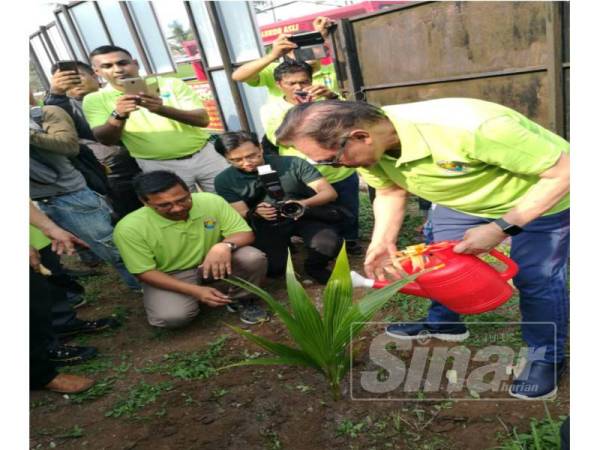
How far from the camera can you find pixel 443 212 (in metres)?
1.79

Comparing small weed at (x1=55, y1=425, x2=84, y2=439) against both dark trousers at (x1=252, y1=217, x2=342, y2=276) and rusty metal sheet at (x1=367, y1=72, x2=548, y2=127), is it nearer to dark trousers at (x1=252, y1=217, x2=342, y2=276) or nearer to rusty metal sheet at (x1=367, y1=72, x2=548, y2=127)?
dark trousers at (x1=252, y1=217, x2=342, y2=276)

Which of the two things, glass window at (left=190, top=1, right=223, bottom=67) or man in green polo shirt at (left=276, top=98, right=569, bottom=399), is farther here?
glass window at (left=190, top=1, right=223, bottom=67)

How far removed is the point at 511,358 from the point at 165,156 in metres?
2.40

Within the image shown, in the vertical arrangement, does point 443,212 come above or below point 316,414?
above

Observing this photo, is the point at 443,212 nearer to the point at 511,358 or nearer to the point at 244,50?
the point at 511,358

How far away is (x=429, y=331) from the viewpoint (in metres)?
2.08

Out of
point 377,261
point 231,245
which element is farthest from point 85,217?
point 377,261

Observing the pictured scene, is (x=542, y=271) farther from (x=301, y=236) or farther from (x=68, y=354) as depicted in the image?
(x=68, y=354)

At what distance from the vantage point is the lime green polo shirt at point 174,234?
2.41 m

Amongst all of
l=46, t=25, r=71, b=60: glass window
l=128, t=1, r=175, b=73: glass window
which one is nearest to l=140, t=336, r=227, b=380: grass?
l=128, t=1, r=175, b=73: glass window

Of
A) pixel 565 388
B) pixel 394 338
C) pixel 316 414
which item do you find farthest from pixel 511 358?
pixel 316 414

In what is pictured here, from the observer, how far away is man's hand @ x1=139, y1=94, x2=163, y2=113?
8.71 feet

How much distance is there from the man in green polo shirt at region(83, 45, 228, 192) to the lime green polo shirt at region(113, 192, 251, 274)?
1.84 feet

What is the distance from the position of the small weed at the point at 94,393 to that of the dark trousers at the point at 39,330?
0.16m
